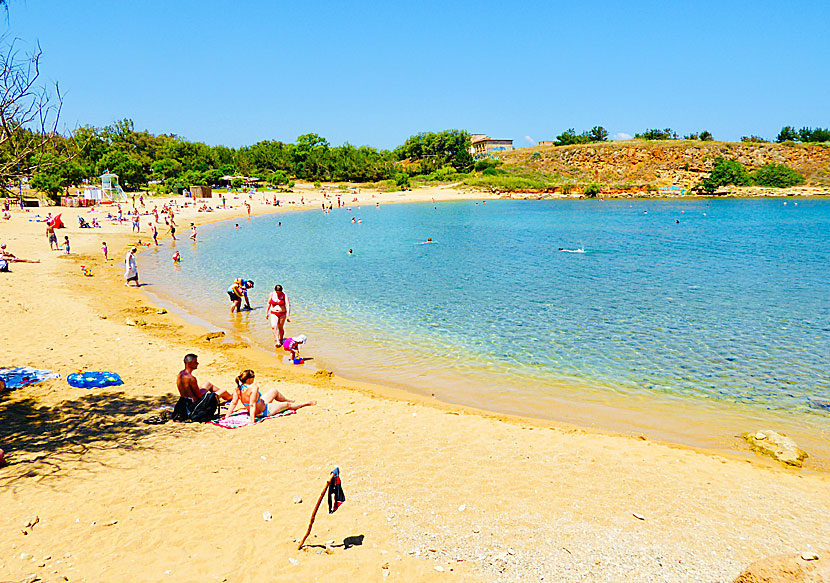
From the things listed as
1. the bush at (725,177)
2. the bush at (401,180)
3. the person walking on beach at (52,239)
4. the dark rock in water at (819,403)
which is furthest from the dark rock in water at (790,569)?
the bush at (725,177)

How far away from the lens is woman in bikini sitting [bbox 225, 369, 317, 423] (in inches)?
350

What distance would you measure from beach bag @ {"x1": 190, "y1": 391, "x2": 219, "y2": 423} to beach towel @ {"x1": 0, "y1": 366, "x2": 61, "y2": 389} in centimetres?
359

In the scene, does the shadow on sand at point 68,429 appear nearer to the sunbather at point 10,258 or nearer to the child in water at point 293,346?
the child in water at point 293,346

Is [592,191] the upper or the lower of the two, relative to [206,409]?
upper

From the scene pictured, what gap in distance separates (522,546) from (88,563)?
4384mm

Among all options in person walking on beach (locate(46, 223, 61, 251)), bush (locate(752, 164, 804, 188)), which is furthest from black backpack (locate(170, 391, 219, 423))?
bush (locate(752, 164, 804, 188))

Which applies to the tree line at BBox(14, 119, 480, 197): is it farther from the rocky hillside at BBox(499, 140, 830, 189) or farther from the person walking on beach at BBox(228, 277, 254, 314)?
the person walking on beach at BBox(228, 277, 254, 314)

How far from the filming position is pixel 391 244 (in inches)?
1512

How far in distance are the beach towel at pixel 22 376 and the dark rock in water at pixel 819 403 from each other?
14966mm

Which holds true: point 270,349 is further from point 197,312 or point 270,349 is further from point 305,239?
point 305,239

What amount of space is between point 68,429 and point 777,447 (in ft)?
36.8

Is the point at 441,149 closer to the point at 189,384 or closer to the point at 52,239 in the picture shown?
A: the point at 52,239

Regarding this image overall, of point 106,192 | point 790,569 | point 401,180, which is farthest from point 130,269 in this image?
point 401,180

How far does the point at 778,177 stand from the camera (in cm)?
9788
